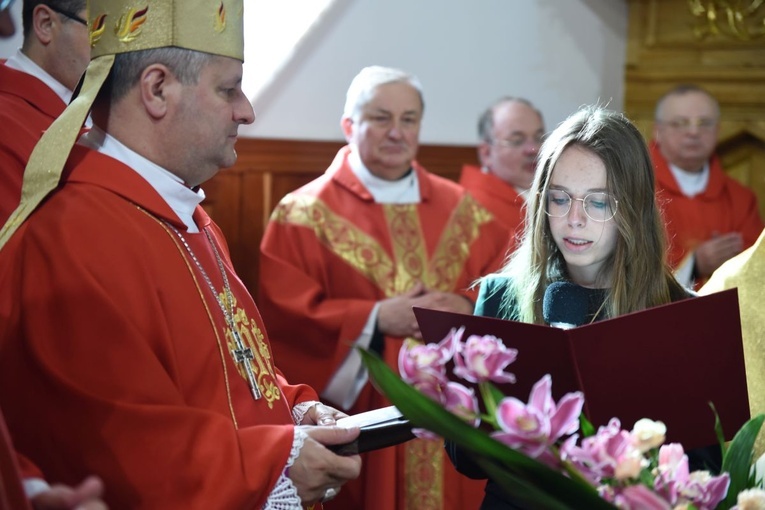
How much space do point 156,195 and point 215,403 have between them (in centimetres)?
47

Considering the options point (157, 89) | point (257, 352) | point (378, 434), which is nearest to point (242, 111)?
point (157, 89)

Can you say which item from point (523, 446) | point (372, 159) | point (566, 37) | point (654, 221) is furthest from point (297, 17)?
point (523, 446)

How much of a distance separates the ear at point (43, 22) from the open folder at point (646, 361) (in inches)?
69.8

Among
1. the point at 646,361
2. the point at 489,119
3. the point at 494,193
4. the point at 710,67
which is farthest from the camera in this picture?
the point at 710,67

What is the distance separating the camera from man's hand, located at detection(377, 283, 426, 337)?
175 inches

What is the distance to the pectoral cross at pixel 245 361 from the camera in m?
2.49

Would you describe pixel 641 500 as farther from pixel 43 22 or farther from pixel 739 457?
pixel 43 22

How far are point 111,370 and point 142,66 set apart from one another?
683 mm

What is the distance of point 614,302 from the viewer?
104 inches

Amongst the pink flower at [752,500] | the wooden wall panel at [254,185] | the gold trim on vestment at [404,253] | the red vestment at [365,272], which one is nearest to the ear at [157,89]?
the pink flower at [752,500]

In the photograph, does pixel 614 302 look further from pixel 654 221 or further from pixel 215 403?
pixel 215 403

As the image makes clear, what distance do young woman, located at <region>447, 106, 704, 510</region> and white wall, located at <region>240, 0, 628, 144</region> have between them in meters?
3.25

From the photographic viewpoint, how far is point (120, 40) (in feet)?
7.95

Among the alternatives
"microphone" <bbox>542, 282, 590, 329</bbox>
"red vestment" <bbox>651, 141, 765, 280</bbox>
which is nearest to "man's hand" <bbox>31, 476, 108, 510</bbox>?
"microphone" <bbox>542, 282, 590, 329</bbox>
